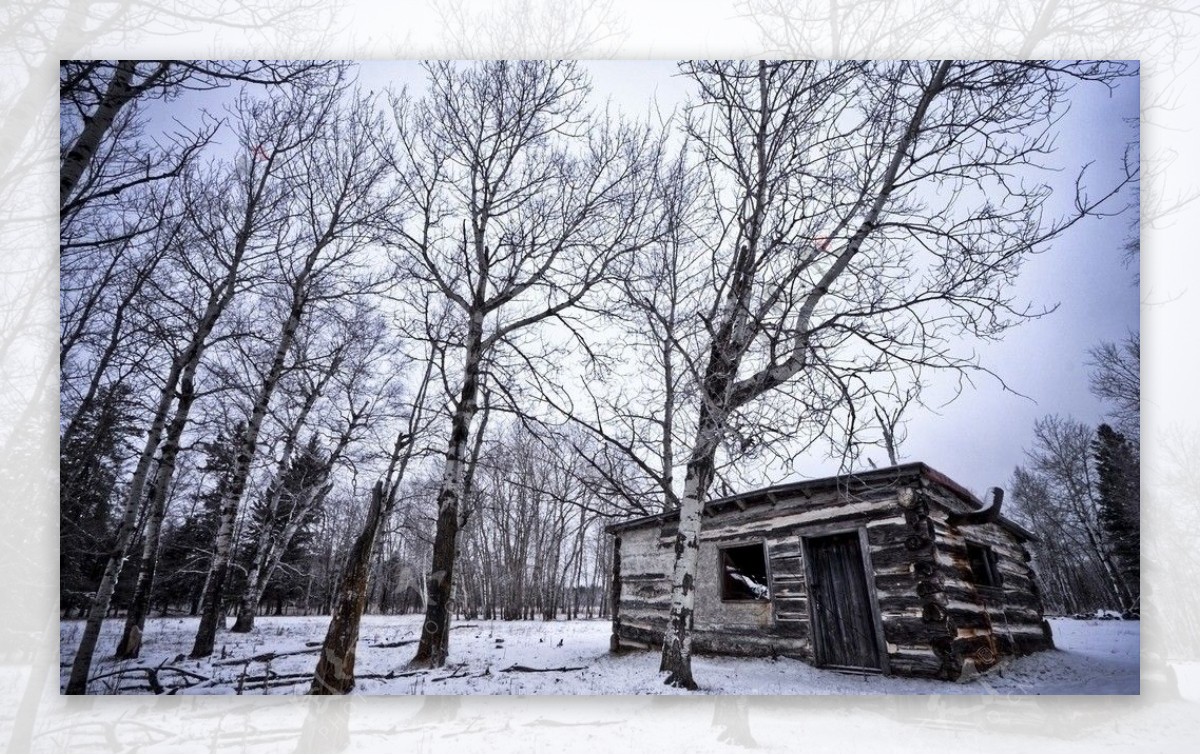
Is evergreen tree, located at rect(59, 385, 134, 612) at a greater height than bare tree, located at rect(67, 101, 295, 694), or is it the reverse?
bare tree, located at rect(67, 101, 295, 694)

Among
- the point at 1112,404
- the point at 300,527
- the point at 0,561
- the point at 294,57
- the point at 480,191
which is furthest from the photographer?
the point at 300,527

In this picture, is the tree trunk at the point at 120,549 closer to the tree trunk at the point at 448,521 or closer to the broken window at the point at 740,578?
the tree trunk at the point at 448,521

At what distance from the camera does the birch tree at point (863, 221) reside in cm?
366

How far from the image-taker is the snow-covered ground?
10.9 ft

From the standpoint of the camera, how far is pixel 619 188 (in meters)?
4.37

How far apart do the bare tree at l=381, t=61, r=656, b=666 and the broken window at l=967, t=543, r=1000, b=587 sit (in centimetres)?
425

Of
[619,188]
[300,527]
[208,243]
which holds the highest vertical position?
[619,188]

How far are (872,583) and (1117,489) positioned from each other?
6.11ft

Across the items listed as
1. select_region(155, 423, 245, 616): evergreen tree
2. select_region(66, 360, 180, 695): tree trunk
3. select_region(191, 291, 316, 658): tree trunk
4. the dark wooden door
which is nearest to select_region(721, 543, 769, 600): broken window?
the dark wooden door

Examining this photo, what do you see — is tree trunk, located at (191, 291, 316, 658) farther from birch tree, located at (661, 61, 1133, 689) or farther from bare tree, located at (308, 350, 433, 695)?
birch tree, located at (661, 61, 1133, 689)

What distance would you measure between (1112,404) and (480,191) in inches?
200

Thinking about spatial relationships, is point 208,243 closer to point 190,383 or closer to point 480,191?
point 190,383

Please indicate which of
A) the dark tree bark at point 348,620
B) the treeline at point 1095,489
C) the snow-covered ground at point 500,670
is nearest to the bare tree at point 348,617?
the dark tree bark at point 348,620

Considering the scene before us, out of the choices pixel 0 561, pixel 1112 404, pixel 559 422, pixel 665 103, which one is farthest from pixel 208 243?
pixel 1112 404
